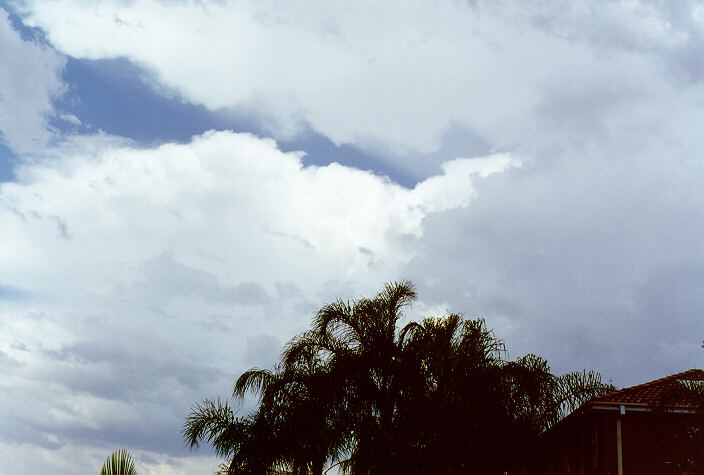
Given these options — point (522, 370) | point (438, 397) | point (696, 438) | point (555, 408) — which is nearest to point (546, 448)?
point (555, 408)

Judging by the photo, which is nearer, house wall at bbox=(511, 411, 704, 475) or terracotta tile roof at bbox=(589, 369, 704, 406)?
house wall at bbox=(511, 411, 704, 475)

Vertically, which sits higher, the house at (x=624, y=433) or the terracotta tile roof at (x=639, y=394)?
the terracotta tile roof at (x=639, y=394)

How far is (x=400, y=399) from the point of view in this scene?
882 inches

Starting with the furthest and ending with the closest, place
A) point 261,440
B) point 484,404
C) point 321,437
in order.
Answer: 1. point 261,440
2. point 321,437
3. point 484,404

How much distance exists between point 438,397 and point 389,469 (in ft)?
8.05

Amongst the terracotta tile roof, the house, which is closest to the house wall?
the house

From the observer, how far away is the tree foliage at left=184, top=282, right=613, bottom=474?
2123 centimetres

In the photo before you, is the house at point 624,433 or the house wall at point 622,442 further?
the house at point 624,433

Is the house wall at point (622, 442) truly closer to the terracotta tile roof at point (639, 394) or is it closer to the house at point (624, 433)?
the house at point (624, 433)

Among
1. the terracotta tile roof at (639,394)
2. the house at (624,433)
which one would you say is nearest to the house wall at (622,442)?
the house at (624,433)

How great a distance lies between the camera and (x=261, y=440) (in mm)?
26125

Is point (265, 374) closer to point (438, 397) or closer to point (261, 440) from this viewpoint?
point (261, 440)

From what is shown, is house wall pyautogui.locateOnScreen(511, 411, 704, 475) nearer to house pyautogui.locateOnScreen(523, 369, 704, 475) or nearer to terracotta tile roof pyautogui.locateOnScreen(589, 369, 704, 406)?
house pyautogui.locateOnScreen(523, 369, 704, 475)

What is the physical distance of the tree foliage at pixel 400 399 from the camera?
21.2 m
